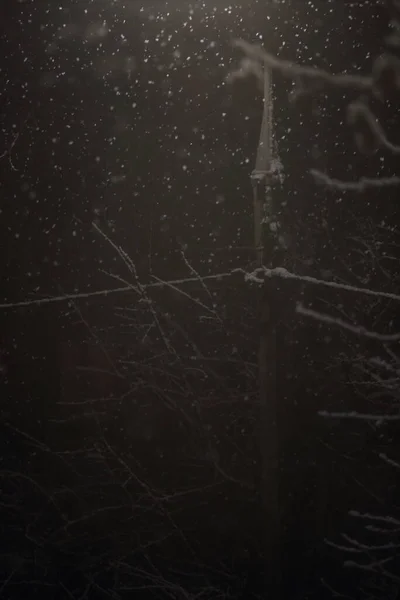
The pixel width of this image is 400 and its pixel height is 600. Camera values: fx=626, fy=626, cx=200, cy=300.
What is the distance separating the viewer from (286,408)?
5.94 ft

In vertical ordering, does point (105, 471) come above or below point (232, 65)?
below

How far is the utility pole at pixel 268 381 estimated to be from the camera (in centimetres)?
180

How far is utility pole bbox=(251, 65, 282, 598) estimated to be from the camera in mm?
1796

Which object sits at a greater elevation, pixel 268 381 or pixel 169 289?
pixel 169 289

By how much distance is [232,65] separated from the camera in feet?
5.81

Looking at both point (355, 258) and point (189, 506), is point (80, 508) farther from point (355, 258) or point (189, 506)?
point (355, 258)

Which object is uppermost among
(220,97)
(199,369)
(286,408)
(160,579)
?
(220,97)

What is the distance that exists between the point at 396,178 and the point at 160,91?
0.72m

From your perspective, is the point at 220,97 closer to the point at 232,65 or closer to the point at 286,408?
the point at 232,65

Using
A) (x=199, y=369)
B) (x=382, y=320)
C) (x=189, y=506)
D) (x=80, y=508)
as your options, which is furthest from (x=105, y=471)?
(x=382, y=320)

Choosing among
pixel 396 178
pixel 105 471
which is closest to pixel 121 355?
pixel 105 471

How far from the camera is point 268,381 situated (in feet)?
5.95

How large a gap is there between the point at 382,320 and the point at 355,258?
0.65 ft

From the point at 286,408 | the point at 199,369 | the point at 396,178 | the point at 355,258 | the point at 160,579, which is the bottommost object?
the point at 160,579
